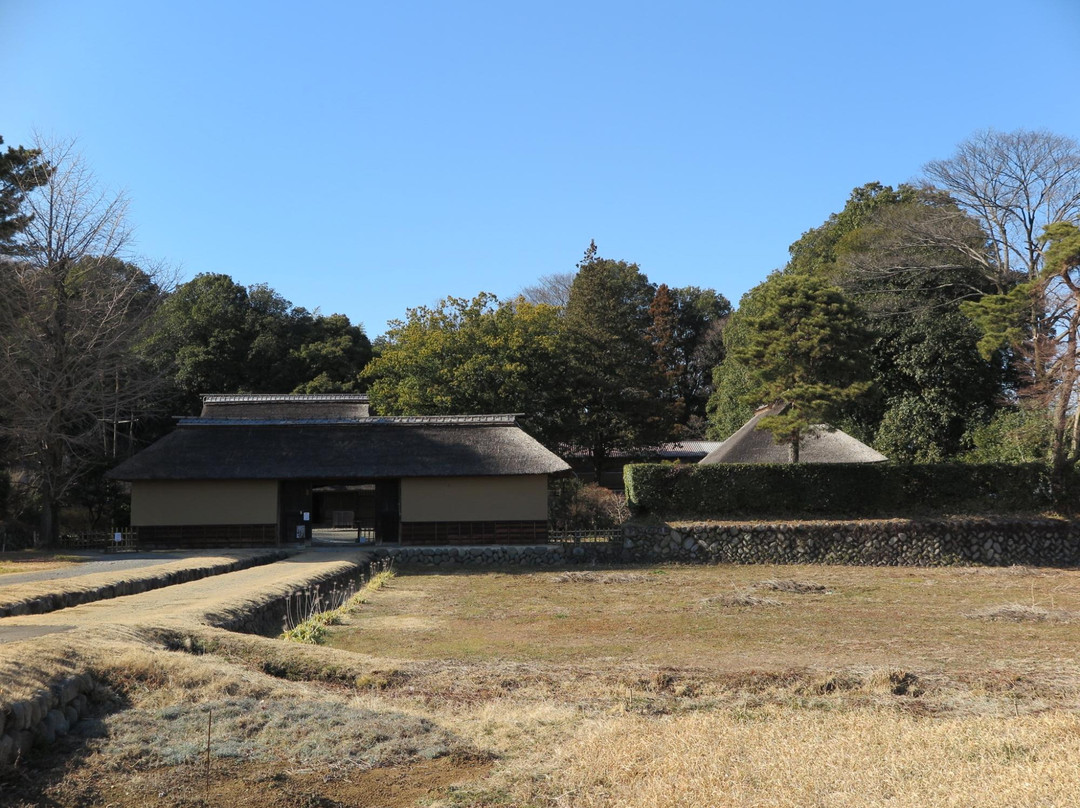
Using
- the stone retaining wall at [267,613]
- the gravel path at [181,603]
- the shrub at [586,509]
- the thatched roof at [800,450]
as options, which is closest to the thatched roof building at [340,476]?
the shrub at [586,509]

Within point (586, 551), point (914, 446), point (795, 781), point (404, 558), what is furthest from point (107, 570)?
point (914, 446)

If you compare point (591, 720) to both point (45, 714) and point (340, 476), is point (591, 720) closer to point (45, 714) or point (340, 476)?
point (45, 714)

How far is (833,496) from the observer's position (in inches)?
1005

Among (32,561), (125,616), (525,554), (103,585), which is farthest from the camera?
(525,554)

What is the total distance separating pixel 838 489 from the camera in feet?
83.7

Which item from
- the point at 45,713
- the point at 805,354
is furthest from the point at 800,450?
the point at 45,713

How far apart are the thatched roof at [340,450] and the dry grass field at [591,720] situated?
1212cm

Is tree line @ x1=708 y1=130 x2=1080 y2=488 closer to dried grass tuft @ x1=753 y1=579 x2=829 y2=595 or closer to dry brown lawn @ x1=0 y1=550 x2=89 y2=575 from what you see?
dried grass tuft @ x1=753 y1=579 x2=829 y2=595

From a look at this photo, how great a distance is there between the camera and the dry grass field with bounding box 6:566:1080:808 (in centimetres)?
536

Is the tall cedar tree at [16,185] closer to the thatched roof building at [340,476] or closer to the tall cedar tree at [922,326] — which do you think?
the thatched roof building at [340,476]

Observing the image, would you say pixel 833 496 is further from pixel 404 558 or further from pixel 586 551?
pixel 404 558

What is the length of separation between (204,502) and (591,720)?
20220mm

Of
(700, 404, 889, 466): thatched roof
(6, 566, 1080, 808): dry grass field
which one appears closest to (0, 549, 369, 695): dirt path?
(6, 566, 1080, 808): dry grass field

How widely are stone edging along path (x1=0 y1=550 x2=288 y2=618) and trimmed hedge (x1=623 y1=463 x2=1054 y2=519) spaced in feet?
39.7
